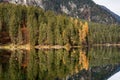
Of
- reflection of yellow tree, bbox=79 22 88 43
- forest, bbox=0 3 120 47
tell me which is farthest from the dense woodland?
reflection of yellow tree, bbox=79 22 88 43

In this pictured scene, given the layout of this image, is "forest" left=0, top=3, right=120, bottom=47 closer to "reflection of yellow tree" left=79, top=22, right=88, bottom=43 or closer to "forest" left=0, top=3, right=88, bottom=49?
"forest" left=0, top=3, right=88, bottom=49

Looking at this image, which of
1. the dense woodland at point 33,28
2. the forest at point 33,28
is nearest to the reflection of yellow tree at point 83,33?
the forest at point 33,28

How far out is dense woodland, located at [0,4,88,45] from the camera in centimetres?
13925

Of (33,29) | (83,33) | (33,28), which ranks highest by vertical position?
(33,28)

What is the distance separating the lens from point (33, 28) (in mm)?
144000

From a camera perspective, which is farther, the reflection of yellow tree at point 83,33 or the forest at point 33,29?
the reflection of yellow tree at point 83,33

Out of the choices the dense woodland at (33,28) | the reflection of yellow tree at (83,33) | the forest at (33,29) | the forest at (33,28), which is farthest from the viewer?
the reflection of yellow tree at (83,33)

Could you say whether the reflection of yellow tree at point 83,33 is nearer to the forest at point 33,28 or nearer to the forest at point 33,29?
the forest at point 33,29

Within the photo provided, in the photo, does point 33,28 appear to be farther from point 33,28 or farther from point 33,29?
point 33,29

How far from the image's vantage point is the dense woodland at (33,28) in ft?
457

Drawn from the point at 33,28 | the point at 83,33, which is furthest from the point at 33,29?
the point at 83,33

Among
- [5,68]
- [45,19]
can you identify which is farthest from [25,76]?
[45,19]

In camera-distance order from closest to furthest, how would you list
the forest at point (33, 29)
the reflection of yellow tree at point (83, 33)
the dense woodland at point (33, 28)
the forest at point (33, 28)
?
the forest at point (33, 29) < the forest at point (33, 28) < the dense woodland at point (33, 28) < the reflection of yellow tree at point (83, 33)

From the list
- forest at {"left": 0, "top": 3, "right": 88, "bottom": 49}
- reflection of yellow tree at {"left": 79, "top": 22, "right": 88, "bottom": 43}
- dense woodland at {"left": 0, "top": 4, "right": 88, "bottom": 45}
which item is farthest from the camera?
reflection of yellow tree at {"left": 79, "top": 22, "right": 88, "bottom": 43}
